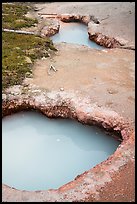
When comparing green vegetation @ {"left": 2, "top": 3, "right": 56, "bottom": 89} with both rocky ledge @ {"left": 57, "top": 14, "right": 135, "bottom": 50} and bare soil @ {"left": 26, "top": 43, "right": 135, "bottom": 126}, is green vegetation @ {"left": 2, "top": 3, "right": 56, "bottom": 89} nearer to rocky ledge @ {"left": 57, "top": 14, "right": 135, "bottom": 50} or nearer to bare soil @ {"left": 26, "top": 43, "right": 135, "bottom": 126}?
bare soil @ {"left": 26, "top": 43, "right": 135, "bottom": 126}

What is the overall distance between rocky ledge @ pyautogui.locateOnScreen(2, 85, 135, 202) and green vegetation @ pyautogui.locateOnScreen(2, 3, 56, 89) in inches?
43.0

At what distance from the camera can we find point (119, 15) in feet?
87.4

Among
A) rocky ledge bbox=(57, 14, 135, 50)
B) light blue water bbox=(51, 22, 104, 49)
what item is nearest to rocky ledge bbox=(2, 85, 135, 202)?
rocky ledge bbox=(57, 14, 135, 50)

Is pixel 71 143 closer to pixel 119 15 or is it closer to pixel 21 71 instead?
pixel 21 71

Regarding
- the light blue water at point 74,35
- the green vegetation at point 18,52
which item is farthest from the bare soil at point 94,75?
the light blue water at point 74,35

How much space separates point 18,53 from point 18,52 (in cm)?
17

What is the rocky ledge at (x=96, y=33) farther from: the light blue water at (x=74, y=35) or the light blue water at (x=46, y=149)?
the light blue water at (x=46, y=149)

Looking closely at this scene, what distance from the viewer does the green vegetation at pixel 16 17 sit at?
2484 centimetres

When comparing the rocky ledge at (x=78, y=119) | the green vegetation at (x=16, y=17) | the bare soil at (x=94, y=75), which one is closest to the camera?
the rocky ledge at (x=78, y=119)

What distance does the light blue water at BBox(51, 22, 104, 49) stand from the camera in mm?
23737

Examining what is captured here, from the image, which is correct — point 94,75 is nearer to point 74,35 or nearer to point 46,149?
point 46,149

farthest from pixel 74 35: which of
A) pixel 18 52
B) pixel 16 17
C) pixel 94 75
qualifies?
pixel 94 75

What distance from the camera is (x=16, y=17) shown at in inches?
1046

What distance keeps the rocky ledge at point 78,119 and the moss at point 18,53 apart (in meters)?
0.99
